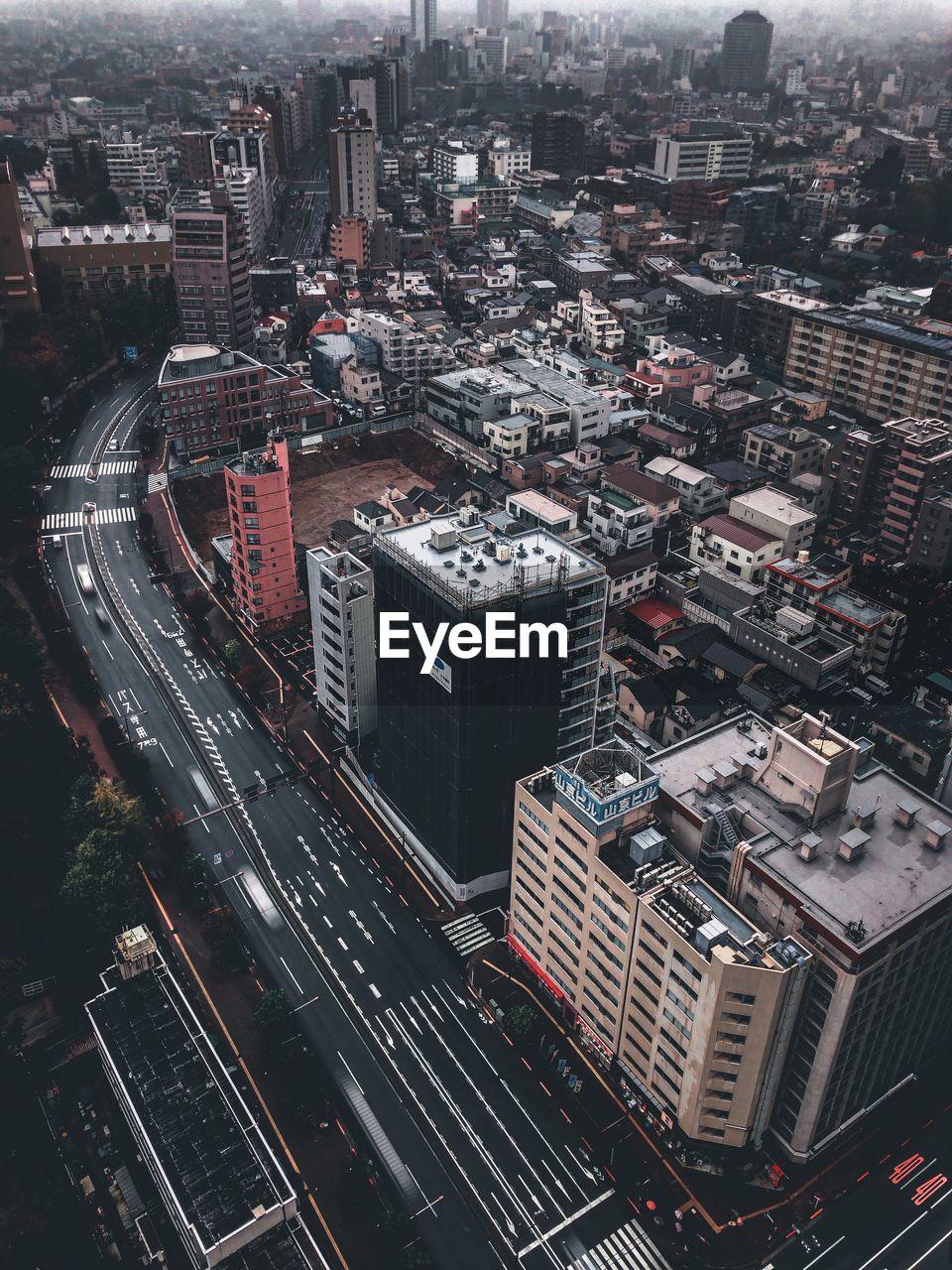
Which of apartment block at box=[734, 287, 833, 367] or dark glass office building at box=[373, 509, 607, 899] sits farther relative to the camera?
apartment block at box=[734, 287, 833, 367]

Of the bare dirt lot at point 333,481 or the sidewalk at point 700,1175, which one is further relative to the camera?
the bare dirt lot at point 333,481

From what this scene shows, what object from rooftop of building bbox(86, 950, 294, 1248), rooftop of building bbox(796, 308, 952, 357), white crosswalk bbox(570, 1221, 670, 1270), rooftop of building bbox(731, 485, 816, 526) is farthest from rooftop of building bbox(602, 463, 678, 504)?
white crosswalk bbox(570, 1221, 670, 1270)

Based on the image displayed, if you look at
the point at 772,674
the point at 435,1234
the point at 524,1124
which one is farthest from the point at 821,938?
the point at 772,674

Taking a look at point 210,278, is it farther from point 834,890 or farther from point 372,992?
point 834,890

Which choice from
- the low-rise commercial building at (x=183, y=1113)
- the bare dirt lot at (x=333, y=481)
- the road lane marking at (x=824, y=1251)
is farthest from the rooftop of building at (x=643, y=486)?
the road lane marking at (x=824, y=1251)

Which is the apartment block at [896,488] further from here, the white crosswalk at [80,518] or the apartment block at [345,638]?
the white crosswalk at [80,518]

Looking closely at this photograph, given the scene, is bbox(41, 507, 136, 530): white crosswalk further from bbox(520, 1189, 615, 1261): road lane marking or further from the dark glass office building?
bbox(520, 1189, 615, 1261): road lane marking
